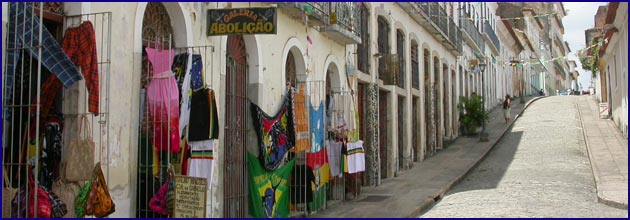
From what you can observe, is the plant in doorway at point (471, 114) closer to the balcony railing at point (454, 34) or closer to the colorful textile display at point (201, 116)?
the balcony railing at point (454, 34)

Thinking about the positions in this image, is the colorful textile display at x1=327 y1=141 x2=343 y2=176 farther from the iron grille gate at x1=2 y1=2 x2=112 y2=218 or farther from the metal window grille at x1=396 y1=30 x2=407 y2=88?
the metal window grille at x1=396 y1=30 x2=407 y2=88

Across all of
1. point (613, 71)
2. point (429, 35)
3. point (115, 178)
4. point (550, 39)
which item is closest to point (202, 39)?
point (115, 178)

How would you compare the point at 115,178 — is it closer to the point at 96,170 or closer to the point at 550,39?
the point at 96,170

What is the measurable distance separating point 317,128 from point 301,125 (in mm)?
649

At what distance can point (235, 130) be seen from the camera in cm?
990

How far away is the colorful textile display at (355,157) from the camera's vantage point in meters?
12.4

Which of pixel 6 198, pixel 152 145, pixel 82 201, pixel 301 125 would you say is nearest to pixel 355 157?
pixel 301 125

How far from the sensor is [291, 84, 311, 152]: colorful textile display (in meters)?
11.0

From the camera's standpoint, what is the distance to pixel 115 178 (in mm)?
7031

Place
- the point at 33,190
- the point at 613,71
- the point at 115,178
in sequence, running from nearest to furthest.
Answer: the point at 33,190 → the point at 115,178 → the point at 613,71

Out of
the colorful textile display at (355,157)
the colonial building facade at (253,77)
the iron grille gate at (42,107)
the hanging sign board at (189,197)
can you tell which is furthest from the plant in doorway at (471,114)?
the iron grille gate at (42,107)

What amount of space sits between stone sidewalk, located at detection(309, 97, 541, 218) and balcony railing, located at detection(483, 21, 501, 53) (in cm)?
1029

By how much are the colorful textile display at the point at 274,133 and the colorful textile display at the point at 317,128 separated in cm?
71

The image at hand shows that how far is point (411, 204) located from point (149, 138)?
6.05 metres
